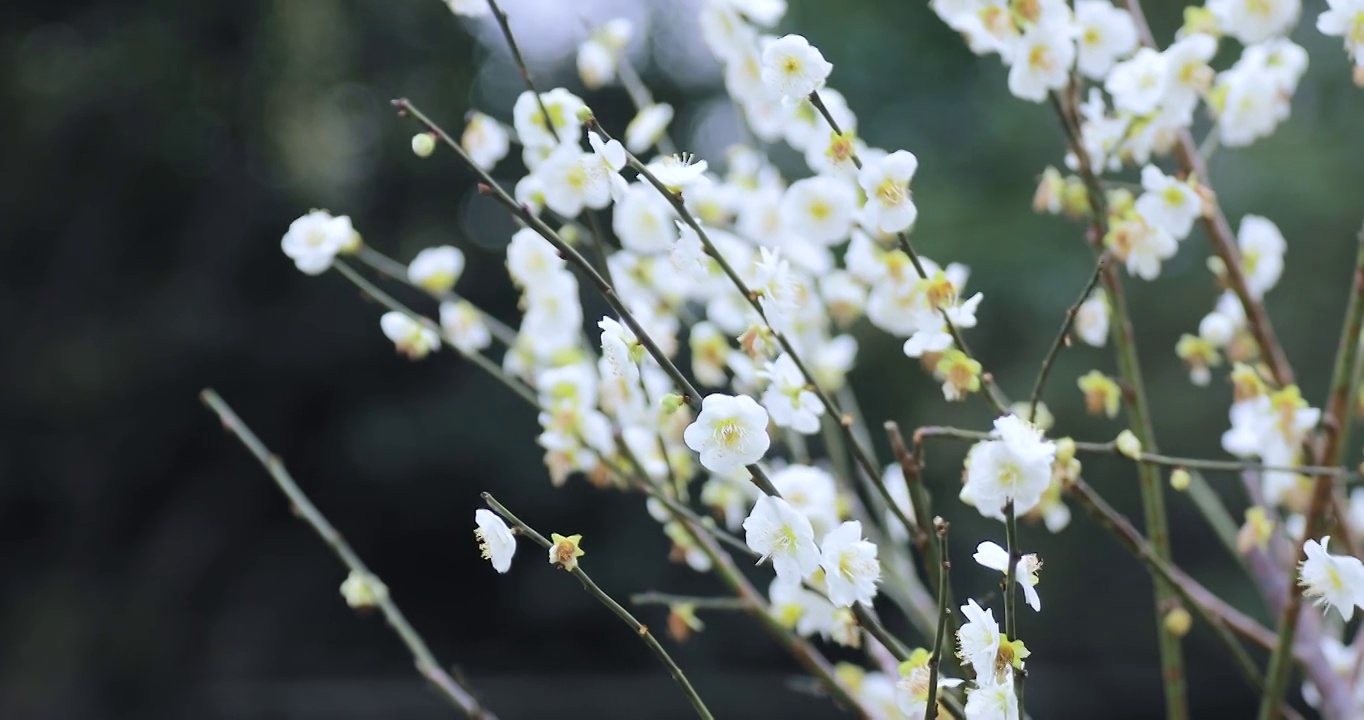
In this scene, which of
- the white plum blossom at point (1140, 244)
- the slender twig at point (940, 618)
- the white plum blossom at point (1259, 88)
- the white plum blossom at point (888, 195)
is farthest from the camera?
the white plum blossom at point (1259, 88)

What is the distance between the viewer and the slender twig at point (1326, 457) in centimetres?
53

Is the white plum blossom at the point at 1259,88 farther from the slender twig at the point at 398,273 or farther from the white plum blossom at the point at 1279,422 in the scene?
the slender twig at the point at 398,273

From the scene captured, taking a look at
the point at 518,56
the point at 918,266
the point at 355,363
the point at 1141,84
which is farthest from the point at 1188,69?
the point at 355,363

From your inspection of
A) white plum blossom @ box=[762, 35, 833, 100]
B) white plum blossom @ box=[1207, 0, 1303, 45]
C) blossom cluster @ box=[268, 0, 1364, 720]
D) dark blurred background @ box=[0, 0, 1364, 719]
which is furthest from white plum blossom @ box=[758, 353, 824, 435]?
dark blurred background @ box=[0, 0, 1364, 719]

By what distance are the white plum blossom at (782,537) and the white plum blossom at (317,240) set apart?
0.28 m

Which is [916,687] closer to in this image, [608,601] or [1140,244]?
[608,601]

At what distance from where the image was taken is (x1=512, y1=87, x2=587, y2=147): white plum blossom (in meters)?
0.50

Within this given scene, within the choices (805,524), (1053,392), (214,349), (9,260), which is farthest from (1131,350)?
(9,260)

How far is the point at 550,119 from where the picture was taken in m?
0.51

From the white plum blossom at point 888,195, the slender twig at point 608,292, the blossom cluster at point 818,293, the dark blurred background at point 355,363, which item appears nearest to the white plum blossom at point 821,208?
the blossom cluster at point 818,293

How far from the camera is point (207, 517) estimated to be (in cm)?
438

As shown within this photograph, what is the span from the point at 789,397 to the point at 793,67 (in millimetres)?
133

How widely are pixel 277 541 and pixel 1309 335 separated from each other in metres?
3.65

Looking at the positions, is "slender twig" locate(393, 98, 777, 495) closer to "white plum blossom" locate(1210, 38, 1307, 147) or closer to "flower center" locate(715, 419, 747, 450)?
"flower center" locate(715, 419, 747, 450)
